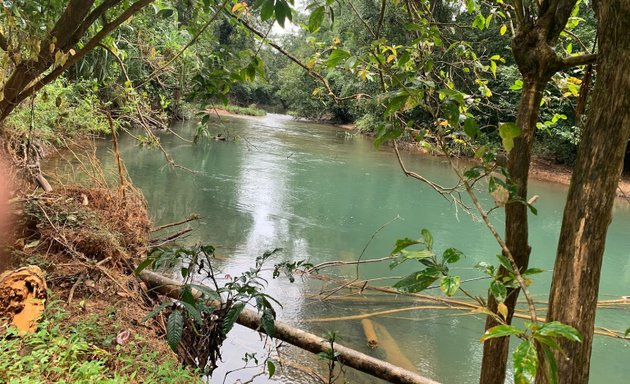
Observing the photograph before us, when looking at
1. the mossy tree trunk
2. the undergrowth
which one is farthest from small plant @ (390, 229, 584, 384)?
the undergrowth

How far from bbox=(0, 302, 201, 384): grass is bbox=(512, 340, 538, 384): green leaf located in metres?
1.73

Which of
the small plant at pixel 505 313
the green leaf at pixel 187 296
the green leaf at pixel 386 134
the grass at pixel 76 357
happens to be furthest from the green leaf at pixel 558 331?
the grass at pixel 76 357

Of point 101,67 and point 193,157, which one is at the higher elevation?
point 101,67

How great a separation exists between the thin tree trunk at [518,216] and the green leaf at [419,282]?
0.62 m

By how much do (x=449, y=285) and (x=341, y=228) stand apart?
6.01 metres

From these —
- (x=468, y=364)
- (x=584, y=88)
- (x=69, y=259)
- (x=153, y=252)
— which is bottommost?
(x=468, y=364)

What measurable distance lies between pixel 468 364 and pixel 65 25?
148 inches

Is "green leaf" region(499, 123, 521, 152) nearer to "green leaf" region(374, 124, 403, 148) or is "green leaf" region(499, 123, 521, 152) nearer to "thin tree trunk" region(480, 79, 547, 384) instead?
"green leaf" region(374, 124, 403, 148)

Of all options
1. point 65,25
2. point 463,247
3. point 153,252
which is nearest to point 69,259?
point 153,252

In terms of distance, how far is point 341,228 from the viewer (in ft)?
23.1

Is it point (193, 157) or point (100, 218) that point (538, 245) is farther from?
point (193, 157)

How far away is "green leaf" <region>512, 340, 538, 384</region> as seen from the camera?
0.75 meters

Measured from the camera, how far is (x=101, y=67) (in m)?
6.00

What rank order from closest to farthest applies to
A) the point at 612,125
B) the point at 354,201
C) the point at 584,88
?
the point at 612,125, the point at 584,88, the point at 354,201
